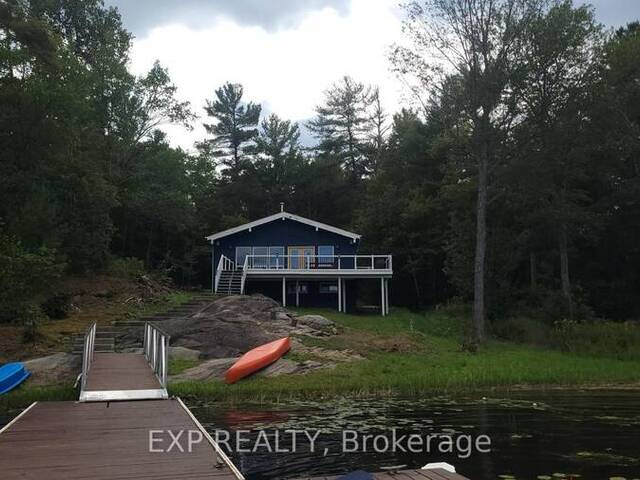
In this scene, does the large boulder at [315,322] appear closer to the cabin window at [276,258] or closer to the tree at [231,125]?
the cabin window at [276,258]

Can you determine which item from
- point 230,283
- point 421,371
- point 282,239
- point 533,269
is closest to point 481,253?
point 533,269

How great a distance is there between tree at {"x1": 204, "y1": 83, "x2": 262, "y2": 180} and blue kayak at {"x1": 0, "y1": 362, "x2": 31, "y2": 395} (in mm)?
45934

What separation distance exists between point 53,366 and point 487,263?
21.8 m

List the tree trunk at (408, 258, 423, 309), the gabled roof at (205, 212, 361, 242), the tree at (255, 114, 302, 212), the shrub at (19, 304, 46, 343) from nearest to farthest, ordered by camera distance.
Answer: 1. the shrub at (19, 304, 46, 343)
2. the gabled roof at (205, 212, 361, 242)
3. the tree trunk at (408, 258, 423, 309)
4. the tree at (255, 114, 302, 212)

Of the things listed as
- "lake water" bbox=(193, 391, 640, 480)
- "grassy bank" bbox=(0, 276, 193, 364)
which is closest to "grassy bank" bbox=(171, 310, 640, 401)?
"lake water" bbox=(193, 391, 640, 480)

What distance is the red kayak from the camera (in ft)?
54.9

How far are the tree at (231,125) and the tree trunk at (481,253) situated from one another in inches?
1393

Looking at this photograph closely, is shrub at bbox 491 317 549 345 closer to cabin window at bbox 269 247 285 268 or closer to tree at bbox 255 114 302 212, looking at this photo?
cabin window at bbox 269 247 285 268

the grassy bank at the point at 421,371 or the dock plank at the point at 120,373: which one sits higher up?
the dock plank at the point at 120,373

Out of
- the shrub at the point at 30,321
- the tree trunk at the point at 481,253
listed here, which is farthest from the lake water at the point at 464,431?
the tree trunk at the point at 481,253

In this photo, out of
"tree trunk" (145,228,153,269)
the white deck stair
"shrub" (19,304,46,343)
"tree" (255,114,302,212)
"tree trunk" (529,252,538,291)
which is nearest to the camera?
"shrub" (19,304,46,343)

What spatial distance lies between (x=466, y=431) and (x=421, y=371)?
289 inches

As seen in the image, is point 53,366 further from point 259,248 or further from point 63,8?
point 63,8

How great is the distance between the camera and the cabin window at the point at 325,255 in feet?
120
